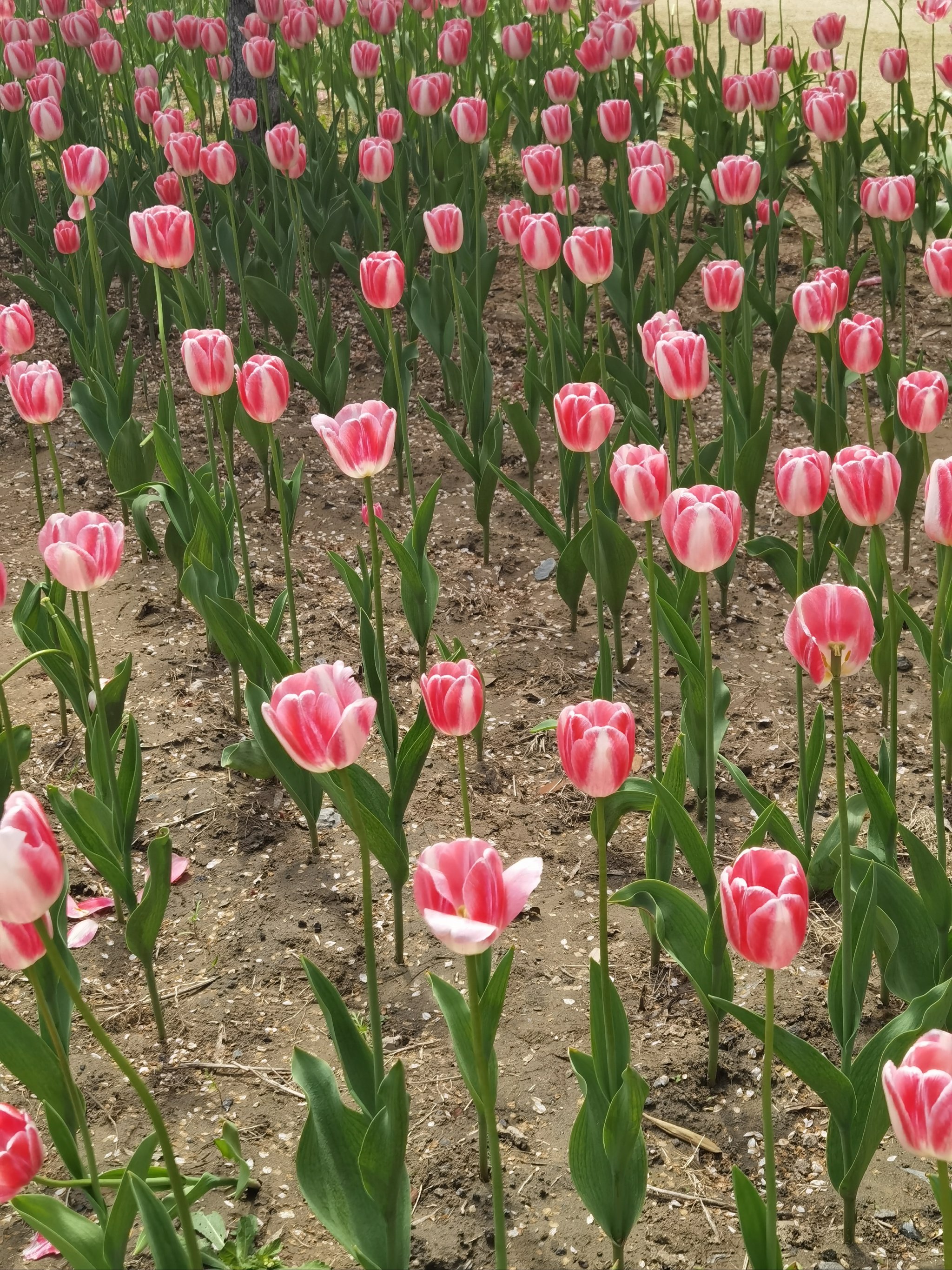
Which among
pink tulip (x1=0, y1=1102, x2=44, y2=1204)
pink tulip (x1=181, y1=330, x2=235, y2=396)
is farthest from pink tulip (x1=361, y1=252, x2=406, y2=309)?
pink tulip (x1=0, y1=1102, x2=44, y2=1204)

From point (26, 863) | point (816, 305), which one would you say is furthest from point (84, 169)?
point (26, 863)

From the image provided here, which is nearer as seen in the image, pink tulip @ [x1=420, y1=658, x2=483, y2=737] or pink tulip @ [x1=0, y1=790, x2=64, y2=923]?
pink tulip @ [x1=0, y1=790, x2=64, y2=923]

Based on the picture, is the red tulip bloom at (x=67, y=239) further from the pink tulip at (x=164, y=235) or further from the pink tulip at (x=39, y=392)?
the pink tulip at (x=39, y=392)

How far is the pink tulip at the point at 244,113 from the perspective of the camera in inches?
182

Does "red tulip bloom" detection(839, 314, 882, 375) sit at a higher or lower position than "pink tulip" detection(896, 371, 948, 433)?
lower

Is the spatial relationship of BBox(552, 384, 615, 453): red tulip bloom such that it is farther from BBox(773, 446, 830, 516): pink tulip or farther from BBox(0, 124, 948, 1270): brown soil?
BBox(0, 124, 948, 1270): brown soil

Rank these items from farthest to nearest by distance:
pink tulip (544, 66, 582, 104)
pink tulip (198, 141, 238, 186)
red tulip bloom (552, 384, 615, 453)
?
1. pink tulip (544, 66, 582, 104)
2. pink tulip (198, 141, 238, 186)
3. red tulip bloom (552, 384, 615, 453)

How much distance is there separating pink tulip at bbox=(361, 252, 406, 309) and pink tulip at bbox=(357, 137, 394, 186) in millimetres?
1108

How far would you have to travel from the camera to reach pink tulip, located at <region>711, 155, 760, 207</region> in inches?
135

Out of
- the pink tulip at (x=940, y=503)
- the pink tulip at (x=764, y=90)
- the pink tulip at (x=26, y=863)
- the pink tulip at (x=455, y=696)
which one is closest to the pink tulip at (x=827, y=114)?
the pink tulip at (x=764, y=90)

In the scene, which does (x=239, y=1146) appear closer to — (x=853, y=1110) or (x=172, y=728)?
(x=853, y=1110)

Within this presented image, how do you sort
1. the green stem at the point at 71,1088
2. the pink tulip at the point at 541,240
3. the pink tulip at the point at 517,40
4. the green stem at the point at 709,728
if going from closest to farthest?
the green stem at the point at 71,1088, the green stem at the point at 709,728, the pink tulip at the point at 541,240, the pink tulip at the point at 517,40

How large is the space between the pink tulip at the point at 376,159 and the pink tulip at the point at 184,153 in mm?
448

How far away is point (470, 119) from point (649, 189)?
96 cm
